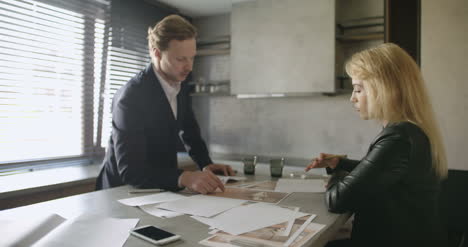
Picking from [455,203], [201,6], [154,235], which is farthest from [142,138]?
[201,6]

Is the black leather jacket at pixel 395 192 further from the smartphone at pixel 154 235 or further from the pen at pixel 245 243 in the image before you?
the smartphone at pixel 154 235

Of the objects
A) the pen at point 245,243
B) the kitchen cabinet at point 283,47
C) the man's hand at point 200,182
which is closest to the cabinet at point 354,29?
the kitchen cabinet at point 283,47

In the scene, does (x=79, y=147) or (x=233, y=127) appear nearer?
(x=79, y=147)

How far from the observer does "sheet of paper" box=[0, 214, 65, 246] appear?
71 centimetres

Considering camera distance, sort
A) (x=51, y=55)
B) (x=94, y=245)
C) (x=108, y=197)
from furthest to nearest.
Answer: (x=51, y=55) → (x=108, y=197) → (x=94, y=245)

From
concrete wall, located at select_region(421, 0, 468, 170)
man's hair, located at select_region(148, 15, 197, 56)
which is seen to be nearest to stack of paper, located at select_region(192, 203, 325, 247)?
man's hair, located at select_region(148, 15, 197, 56)

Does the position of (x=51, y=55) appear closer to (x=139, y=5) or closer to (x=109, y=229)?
(x=139, y=5)

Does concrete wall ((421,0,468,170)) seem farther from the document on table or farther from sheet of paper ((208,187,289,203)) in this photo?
the document on table

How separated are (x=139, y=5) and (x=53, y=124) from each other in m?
1.42

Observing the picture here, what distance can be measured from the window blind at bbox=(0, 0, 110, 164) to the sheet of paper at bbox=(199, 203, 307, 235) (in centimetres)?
193

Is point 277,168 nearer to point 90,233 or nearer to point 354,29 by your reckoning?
point 90,233

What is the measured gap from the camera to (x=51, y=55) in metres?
2.42

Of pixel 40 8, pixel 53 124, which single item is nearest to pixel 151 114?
pixel 53 124

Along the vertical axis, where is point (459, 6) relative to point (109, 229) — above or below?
above
